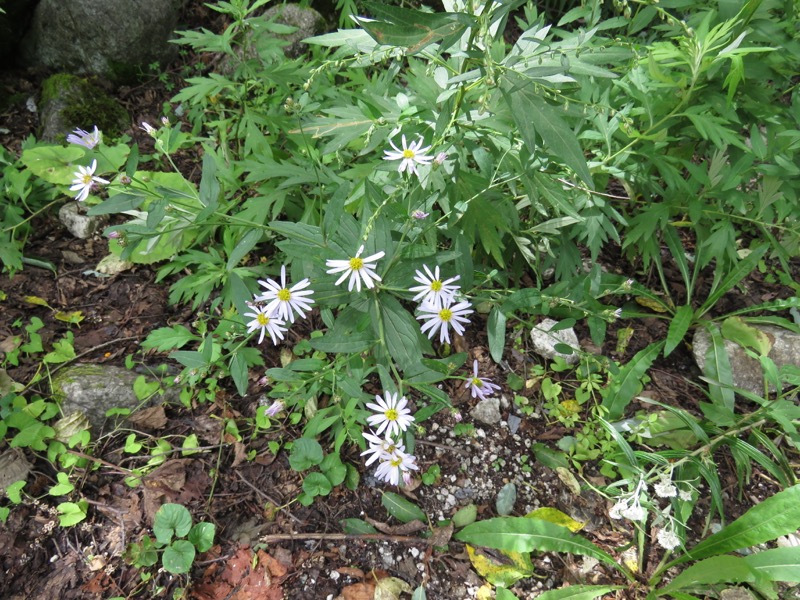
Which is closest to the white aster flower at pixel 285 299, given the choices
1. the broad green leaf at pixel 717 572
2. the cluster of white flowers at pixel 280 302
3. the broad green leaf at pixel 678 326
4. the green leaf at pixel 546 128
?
the cluster of white flowers at pixel 280 302

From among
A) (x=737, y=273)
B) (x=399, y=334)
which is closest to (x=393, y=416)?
(x=399, y=334)

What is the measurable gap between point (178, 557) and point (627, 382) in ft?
6.09

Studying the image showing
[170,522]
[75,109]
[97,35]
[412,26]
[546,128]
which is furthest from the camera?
[97,35]

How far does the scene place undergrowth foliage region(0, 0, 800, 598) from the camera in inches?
59.4

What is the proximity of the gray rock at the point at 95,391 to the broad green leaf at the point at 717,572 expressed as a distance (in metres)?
2.11

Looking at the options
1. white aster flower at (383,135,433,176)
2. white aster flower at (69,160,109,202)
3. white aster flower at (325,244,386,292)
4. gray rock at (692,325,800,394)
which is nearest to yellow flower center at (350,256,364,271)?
white aster flower at (325,244,386,292)

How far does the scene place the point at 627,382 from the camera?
2.29m

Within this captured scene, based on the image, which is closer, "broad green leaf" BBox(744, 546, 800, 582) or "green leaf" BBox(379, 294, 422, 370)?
"green leaf" BBox(379, 294, 422, 370)

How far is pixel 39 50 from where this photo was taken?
327 cm

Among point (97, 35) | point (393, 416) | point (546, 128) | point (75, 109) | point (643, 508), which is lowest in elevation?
point (643, 508)

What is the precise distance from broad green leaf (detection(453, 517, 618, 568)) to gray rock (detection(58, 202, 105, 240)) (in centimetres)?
231

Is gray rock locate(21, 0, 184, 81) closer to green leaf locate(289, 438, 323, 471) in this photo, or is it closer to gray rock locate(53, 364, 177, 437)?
gray rock locate(53, 364, 177, 437)

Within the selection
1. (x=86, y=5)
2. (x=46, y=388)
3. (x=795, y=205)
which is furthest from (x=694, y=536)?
(x=86, y=5)

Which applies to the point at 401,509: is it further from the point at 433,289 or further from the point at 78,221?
the point at 78,221
